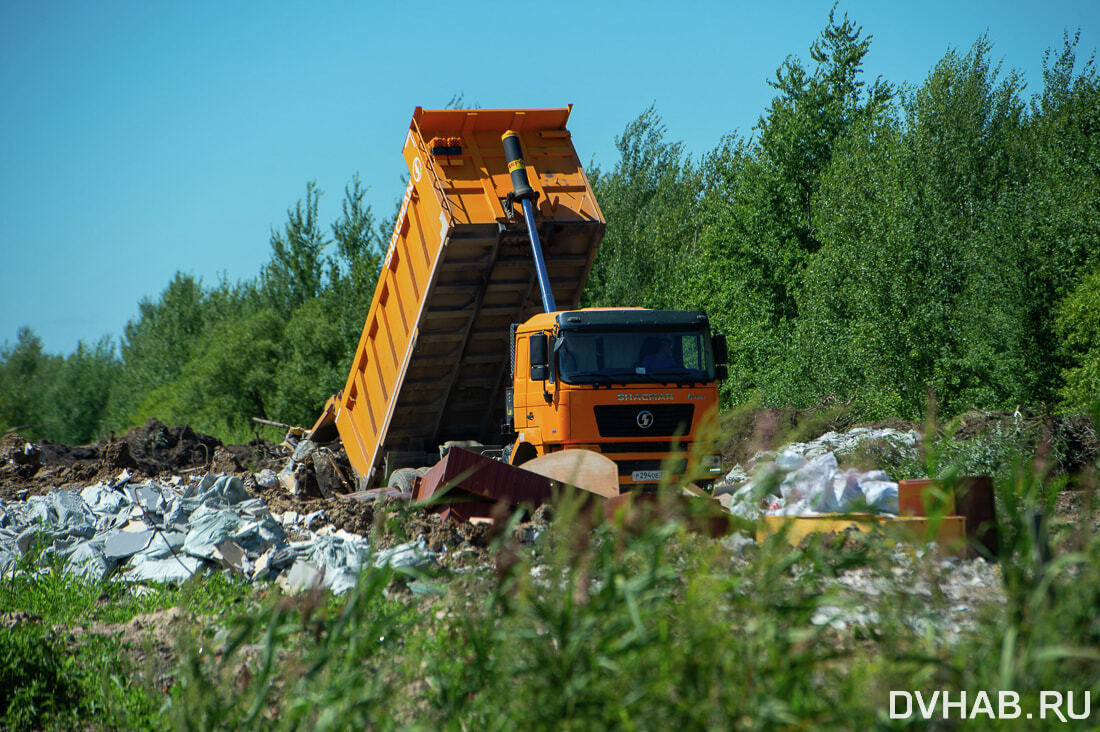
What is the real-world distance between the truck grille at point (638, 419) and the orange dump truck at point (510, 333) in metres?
0.01

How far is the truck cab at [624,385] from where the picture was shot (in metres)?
9.88

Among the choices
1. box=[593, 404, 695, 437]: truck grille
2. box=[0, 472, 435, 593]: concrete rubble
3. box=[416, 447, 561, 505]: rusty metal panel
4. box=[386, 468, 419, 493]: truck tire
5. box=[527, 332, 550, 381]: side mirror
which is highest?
box=[527, 332, 550, 381]: side mirror

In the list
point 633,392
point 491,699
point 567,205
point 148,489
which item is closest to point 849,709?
point 491,699

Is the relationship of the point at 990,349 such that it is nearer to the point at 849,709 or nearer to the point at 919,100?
the point at 919,100

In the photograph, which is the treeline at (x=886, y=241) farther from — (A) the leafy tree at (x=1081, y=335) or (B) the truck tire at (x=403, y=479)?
(B) the truck tire at (x=403, y=479)

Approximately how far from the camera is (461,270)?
1083cm

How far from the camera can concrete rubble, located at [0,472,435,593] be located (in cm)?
724

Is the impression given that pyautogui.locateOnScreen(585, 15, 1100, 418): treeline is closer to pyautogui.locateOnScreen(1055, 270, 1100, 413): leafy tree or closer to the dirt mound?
pyautogui.locateOnScreen(1055, 270, 1100, 413): leafy tree

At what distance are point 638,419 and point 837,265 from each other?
14.1 meters

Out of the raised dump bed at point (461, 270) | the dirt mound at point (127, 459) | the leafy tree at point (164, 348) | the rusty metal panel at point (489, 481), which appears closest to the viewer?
the rusty metal panel at point (489, 481)

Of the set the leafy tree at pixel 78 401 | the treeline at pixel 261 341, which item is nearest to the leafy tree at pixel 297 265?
the treeline at pixel 261 341

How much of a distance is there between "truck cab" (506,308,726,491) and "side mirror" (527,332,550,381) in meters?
0.01

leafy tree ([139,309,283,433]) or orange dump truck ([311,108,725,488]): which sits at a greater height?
leafy tree ([139,309,283,433])

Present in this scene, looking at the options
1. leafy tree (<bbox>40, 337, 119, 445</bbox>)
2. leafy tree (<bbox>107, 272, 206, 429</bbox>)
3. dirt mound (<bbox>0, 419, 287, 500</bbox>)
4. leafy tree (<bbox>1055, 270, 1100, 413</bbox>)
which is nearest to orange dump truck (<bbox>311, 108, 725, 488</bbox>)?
dirt mound (<bbox>0, 419, 287, 500</bbox>)
